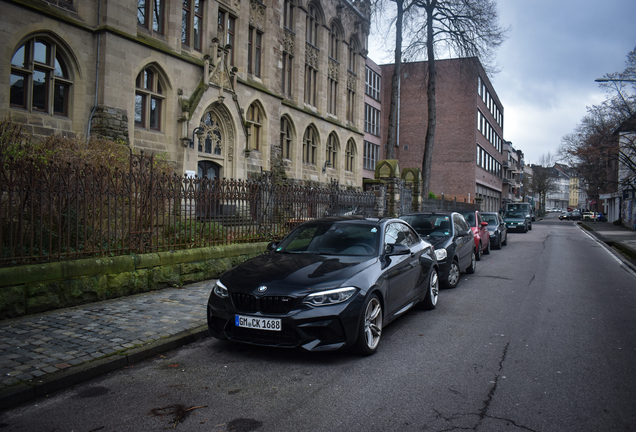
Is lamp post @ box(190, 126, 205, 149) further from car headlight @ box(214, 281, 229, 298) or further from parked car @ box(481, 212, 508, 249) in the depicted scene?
car headlight @ box(214, 281, 229, 298)

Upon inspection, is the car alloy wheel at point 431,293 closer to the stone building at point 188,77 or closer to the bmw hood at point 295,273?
the bmw hood at point 295,273

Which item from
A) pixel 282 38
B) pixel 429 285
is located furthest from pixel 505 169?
pixel 429 285

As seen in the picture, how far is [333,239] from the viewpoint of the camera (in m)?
6.45

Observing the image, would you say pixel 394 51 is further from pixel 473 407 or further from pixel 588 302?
pixel 473 407

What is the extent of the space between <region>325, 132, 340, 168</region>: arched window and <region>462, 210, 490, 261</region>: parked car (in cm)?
1641

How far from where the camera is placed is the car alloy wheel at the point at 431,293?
7562 mm

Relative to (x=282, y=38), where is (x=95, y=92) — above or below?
below

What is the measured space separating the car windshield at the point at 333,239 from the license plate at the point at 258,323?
147 cm

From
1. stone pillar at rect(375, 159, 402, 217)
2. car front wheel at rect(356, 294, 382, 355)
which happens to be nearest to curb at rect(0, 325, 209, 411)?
car front wheel at rect(356, 294, 382, 355)

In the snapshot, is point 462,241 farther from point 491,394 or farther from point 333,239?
point 491,394

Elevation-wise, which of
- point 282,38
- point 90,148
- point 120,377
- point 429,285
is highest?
point 282,38

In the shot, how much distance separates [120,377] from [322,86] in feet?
89.8

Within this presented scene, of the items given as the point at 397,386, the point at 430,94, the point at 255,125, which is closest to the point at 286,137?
the point at 255,125

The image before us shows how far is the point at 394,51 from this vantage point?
24.3 meters
